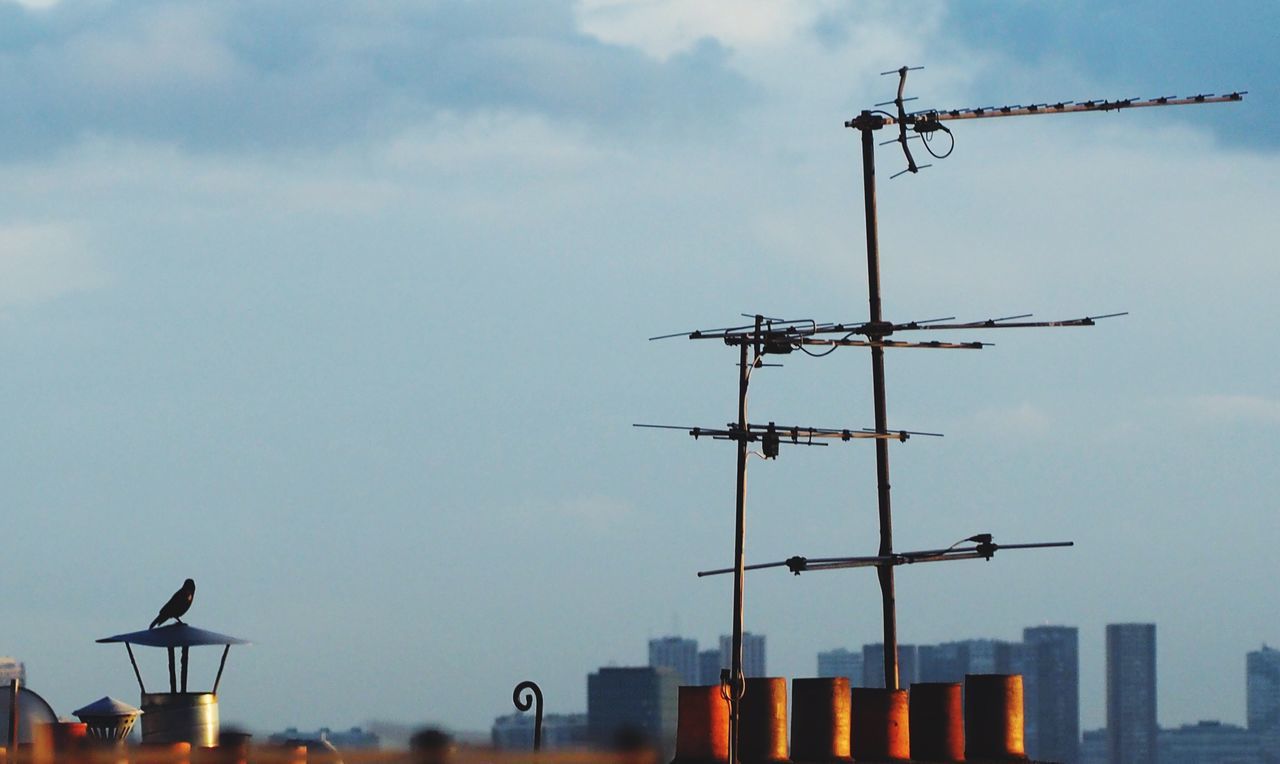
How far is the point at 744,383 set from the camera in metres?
32.8

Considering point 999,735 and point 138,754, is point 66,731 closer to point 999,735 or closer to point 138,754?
point 138,754

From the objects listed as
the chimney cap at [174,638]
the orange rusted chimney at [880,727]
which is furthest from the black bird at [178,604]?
the orange rusted chimney at [880,727]

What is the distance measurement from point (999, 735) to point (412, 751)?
1126cm

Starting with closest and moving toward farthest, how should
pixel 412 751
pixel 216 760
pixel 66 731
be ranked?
1. pixel 412 751
2. pixel 216 760
3. pixel 66 731

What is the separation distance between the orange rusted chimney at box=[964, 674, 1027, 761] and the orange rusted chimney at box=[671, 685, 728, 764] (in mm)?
3543

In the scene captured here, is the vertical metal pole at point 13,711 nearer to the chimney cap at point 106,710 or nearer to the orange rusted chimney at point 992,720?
the chimney cap at point 106,710

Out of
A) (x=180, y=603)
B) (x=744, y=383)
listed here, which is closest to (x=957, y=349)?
(x=744, y=383)

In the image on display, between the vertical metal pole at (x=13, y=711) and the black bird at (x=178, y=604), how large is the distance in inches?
74.3

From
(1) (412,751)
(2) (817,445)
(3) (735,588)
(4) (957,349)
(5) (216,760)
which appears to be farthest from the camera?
(4) (957,349)

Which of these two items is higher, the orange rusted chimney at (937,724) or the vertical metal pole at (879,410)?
the vertical metal pole at (879,410)

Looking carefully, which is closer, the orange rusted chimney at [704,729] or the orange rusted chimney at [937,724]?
the orange rusted chimney at [704,729]

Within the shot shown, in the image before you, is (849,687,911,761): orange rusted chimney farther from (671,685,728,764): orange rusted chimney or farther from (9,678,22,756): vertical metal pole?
(9,678,22,756): vertical metal pole

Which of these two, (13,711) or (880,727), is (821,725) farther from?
(13,711)

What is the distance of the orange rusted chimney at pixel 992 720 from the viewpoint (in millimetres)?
33188
